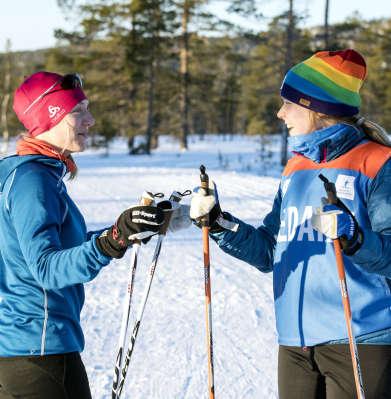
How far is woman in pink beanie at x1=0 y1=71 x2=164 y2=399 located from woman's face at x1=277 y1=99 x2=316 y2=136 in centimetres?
79

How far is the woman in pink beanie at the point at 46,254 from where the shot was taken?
209 centimetres

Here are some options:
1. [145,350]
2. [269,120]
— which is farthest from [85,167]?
[269,120]

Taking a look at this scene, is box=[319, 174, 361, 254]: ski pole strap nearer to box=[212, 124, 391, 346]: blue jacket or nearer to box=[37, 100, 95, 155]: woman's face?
box=[212, 124, 391, 346]: blue jacket

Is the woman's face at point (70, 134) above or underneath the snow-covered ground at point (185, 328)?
above

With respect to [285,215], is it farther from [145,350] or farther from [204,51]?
[204,51]

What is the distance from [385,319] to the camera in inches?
87.0

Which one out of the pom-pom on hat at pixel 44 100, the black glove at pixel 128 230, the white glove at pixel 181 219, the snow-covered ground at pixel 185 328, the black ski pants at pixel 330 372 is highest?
the pom-pom on hat at pixel 44 100

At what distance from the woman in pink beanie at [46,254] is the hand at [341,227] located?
643 millimetres

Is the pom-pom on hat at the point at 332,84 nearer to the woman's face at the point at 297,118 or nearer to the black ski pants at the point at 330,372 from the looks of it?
the woman's face at the point at 297,118

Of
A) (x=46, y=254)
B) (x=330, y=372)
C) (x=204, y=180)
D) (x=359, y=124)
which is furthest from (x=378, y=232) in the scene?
(x=46, y=254)

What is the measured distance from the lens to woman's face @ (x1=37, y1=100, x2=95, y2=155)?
2457 mm

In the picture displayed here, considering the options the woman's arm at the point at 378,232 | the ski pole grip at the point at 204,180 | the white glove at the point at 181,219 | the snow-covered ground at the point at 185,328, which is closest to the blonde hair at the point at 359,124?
the woman's arm at the point at 378,232

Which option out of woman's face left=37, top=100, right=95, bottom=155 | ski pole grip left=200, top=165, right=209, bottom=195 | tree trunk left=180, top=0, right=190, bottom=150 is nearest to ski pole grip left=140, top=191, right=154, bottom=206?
ski pole grip left=200, top=165, right=209, bottom=195

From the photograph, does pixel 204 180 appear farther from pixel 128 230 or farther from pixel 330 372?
pixel 330 372
